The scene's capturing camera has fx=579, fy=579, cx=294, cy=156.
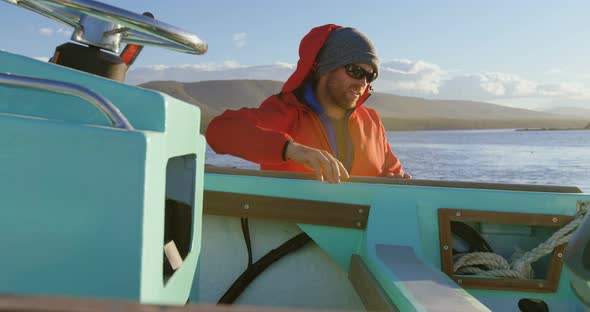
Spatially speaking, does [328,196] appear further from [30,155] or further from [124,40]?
[30,155]

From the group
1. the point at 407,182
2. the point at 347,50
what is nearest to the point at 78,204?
the point at 407,182

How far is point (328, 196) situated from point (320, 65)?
38.5 inches

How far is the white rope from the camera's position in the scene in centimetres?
155

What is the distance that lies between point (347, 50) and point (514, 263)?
107 centimetres

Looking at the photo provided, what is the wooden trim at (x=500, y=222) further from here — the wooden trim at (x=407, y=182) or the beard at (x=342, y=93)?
the beard at (x=342, y=93)

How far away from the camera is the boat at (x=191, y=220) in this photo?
2.20ft

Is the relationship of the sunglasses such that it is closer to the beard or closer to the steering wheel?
the beard

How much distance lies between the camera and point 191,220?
1.00 m

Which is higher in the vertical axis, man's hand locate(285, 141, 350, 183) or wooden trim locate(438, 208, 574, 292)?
man's hand locate(285, 141, 350, 183)

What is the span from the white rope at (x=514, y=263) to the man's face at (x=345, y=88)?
0.95 meters

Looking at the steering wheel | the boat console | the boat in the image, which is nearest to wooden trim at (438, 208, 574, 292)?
the boat

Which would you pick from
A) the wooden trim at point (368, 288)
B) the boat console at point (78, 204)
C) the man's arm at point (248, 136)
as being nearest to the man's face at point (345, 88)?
the man's arm at point (248, 136)

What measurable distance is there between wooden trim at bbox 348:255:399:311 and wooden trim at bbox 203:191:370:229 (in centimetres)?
11

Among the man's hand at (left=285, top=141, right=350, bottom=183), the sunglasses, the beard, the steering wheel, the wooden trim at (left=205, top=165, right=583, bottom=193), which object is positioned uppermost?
the sunglasses
